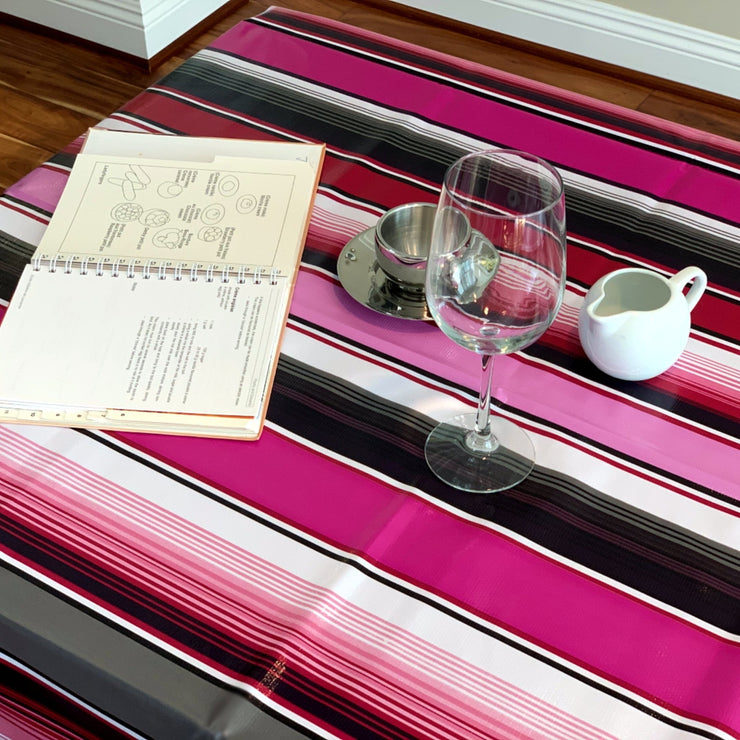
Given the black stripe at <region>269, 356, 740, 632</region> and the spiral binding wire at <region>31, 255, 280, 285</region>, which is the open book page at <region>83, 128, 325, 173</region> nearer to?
the spiral binding wire at <region>31, 255, 280, 285</region>

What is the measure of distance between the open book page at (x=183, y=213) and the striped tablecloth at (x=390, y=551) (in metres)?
0.04

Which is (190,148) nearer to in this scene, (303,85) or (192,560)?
(303,85)

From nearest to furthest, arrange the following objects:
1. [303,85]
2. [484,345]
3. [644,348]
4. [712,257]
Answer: [484,345] < [644,348] < [712,257] < [303,85]

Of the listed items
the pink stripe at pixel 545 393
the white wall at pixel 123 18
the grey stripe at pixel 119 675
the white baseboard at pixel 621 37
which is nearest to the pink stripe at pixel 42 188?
the pink stripe at pixel 545 393

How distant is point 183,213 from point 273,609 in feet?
1.49

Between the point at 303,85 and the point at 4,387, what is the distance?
0.57m

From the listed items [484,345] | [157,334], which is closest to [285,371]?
[157,334]

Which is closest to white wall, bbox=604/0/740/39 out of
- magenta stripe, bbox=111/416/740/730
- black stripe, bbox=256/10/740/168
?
black stripe, bbox=256/10/740/168

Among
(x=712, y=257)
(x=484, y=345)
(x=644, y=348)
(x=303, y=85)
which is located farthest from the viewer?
(x=303, y=85)

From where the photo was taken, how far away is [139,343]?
2.79 ft

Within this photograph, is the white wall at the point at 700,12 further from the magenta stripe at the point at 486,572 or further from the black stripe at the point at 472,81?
the magenta stripe at the point at 486,572

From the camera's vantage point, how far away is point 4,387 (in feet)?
2.70

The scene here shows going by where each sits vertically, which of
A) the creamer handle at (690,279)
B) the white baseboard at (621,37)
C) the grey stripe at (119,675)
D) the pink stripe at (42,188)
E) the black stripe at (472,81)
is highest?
the white baseboard at (621,37)

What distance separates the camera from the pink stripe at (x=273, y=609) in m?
0.65
